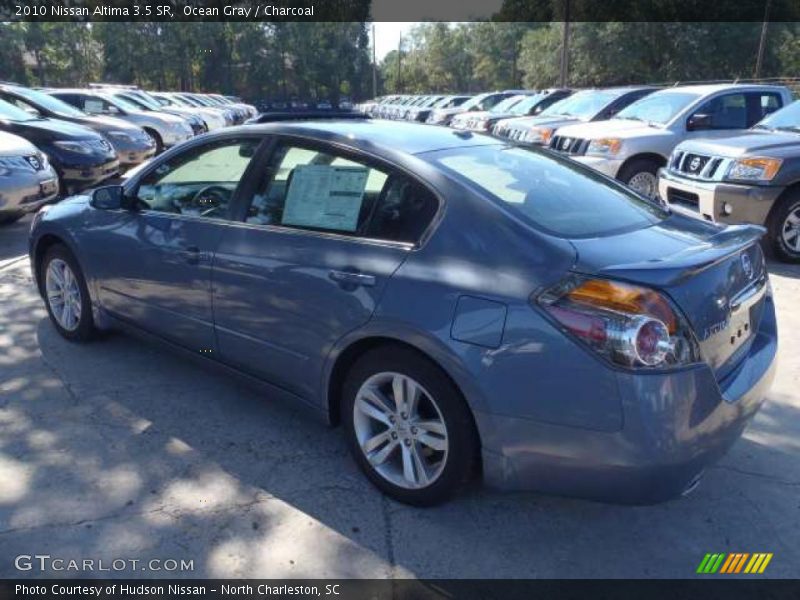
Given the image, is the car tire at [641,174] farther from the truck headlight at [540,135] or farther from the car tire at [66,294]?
the car tire at [66,294]

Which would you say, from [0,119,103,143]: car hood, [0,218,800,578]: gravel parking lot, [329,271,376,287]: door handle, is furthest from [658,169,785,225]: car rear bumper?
[0,119,103,143]: car hood

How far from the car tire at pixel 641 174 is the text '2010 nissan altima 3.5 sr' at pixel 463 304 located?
19.2 feet

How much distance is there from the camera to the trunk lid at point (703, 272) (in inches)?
94.7

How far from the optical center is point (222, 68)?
64.4 m

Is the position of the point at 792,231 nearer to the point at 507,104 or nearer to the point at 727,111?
the point at 727,111

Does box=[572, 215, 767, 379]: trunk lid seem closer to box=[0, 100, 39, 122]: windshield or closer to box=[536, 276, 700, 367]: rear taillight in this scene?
box=[536, 276, 700, 367]: rear taillight

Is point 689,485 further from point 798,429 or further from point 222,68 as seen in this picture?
point 222,68

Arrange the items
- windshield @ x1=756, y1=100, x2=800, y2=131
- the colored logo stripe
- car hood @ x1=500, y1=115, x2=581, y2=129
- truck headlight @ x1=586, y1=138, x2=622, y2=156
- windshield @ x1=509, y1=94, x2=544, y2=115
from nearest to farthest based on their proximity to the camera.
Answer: the colored logo stripe, windshield @ x1=756, y1=100, x2=800, y2=131, truck headlight @ x1=586, y1=138, x2=622, y2=156, car hood @ x1=500, y1=115, x2=581, y2=129, windshield @ x1=509, y1=94, x2=544, y2=115

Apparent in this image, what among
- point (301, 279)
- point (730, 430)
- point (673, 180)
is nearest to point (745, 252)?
point (730, 430)

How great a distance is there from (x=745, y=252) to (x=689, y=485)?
1045mm

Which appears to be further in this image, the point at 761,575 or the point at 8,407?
the point at 8,407

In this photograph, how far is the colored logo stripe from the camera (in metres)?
2.59

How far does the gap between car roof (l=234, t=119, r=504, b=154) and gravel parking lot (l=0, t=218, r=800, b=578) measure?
151cm

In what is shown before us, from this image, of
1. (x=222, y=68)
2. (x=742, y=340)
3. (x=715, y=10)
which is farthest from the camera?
(x=222, y=68)
